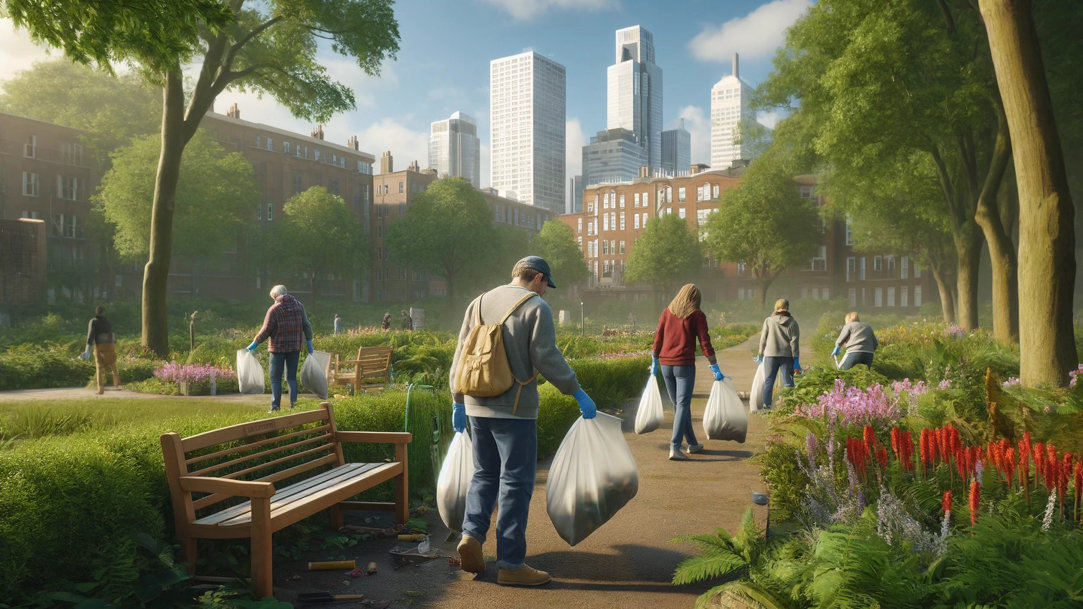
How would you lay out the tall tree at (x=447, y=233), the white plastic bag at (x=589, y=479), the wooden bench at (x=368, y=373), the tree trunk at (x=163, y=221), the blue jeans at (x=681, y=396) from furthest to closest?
the tall tree at (x=447, y=233) < the tree trunk at (x=163, y=221) < the wooden bench at (x=368, y=373) < the blue jeans at (x=681, y=396) < the white plastic bag at (x=589, y=479)

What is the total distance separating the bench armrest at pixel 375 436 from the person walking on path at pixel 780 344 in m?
6.01

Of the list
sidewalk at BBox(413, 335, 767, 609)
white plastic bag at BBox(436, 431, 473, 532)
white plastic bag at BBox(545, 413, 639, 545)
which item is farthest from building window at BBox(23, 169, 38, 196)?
white plastic bag at BBox(545, 413, 639, 545)

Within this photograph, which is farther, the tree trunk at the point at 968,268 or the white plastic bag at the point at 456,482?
the tree trunk at the point at 968,268

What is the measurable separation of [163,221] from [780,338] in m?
14.8

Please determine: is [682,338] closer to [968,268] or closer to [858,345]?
[858,345]

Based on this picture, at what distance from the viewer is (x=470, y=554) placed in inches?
178

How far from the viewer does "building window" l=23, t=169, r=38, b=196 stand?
157ft

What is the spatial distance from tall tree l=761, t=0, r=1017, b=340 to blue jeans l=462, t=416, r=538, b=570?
1447 cm

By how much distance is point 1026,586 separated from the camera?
272cm

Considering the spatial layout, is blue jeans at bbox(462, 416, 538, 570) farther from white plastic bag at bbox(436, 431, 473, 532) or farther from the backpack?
white plastic bag at bbox(436, 431, 473, 532)

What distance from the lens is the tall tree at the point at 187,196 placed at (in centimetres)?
3997

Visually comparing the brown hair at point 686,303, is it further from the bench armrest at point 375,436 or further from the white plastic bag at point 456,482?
the white plastic bag at point 456,482

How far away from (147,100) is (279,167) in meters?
14.9

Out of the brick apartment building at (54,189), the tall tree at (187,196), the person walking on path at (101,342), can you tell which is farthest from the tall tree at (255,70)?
the brick apartment building at (54,189)
